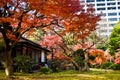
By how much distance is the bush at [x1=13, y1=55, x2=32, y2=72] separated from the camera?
77.5 feet

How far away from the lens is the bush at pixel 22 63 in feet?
77.5

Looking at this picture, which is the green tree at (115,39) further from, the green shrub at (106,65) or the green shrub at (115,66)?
the green shrub at (106,65)

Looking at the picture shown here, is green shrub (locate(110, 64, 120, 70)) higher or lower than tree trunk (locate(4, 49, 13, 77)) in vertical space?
lower

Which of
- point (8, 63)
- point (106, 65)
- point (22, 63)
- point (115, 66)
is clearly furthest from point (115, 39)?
point (8, 63)

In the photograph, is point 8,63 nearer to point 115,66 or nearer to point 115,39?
point 115,39

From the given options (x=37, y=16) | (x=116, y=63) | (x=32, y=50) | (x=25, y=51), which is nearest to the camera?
(x=37, y=16)

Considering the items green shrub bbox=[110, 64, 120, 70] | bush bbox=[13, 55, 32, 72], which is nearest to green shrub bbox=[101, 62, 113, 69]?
green shrub bbox=[110, 64, 120, 70]

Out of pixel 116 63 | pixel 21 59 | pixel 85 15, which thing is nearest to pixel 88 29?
pixel 85 15

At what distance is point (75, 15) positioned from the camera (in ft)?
62.6

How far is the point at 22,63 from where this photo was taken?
23.9 metres

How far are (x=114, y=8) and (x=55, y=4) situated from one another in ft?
399

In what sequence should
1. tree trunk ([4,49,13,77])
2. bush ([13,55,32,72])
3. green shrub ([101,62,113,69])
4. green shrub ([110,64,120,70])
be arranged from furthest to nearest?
1. green shrub ([101,62,113,69])
2. green shrub ([110,64,120,70])
3. bush ([13,55,32,72])
4. tree trunk ([4,49,13,77])

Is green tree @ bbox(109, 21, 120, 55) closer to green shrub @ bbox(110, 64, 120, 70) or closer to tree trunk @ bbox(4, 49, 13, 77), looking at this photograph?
green shrub @ bbox(110, 64, 120, 70)

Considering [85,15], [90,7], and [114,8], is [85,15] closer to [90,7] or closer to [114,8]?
[90,7]
